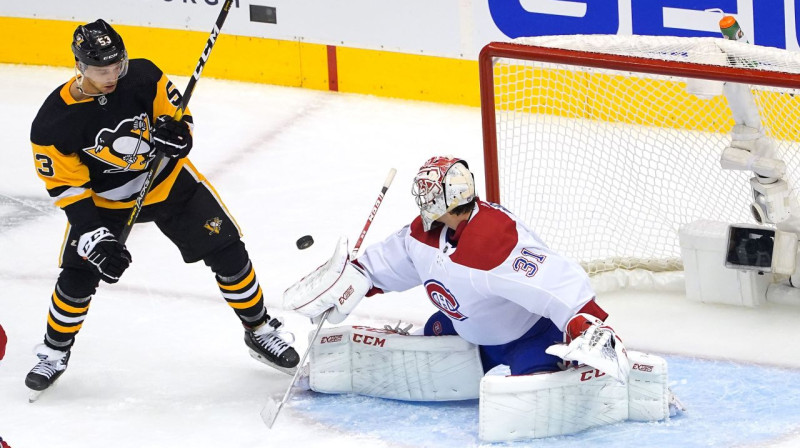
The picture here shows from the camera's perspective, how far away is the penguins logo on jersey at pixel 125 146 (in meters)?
3.75

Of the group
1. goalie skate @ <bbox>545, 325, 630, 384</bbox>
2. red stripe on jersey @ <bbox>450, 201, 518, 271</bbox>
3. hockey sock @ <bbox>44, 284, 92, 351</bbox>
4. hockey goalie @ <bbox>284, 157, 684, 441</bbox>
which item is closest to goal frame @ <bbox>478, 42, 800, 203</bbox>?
hockey goalie @ <bbox>284, 157, 684, 441</bbox>

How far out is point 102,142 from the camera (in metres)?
3.74

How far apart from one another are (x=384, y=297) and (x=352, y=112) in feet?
6.20

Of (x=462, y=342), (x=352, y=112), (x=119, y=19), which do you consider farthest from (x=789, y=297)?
(x=119, y=19)

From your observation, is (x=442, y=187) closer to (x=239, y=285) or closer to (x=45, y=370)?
(x=239, y=285)

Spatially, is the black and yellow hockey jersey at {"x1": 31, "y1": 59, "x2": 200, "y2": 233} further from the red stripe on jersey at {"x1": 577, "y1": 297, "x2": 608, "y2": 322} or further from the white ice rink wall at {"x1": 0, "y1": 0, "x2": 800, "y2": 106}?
the white ice rink wall at {"x1": 0, "y1": 0, "x2": 800, "y2": 106}

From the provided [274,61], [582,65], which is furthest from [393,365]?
[274,61]

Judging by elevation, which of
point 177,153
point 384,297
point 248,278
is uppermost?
point 177,153

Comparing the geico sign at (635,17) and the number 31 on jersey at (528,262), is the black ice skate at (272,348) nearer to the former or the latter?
the number 31 on jersey at (528,262)

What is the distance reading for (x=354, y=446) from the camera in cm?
357

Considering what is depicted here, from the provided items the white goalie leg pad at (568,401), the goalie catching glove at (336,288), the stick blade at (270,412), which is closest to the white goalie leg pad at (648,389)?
the white goalie leg pad at (568,401)

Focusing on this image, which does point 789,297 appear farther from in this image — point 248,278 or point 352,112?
point 352,112

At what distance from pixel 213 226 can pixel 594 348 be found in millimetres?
1164

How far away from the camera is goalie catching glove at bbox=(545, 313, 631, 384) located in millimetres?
3277
